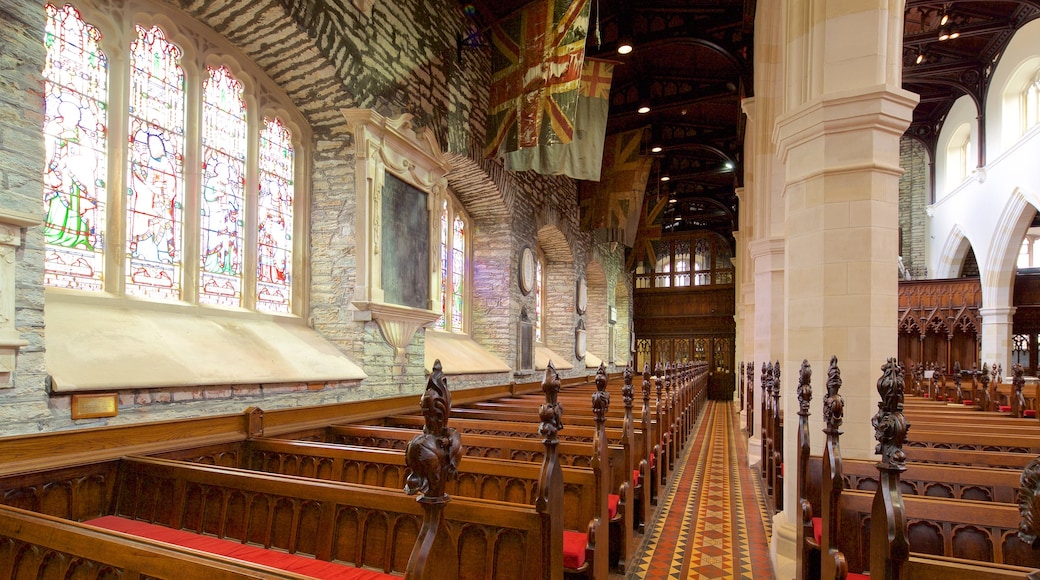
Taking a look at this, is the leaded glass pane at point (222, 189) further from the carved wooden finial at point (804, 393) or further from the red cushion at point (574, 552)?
the carved wooden finial at point (804, 393)

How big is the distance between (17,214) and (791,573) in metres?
4.75

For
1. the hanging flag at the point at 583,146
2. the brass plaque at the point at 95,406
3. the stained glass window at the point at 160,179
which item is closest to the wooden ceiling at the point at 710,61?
the hanging flag at the point at 583,146

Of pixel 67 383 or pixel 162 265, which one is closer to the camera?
pixel 67 383

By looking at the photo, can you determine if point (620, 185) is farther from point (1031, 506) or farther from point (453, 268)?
point (1031, 506)

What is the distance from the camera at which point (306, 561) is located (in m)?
2.25

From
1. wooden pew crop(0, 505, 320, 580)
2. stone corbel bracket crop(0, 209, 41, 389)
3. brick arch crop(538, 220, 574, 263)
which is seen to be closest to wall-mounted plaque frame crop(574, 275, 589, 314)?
brick arch crop(538, 220, 574, 263)

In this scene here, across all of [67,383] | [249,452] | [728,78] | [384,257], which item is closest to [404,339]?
[384,257]

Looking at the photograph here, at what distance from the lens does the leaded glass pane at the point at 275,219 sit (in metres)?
5.63

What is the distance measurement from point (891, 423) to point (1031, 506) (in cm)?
73

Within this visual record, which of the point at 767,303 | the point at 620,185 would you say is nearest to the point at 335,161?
the point at 767,303

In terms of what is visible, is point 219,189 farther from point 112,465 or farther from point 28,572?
point 28,572

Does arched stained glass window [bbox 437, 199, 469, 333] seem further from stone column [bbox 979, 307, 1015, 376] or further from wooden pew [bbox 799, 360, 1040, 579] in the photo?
stone column [bbox 979, 307, 1015, 376]

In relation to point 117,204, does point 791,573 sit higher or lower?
lower

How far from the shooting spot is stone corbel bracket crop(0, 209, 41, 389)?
2859 mm
